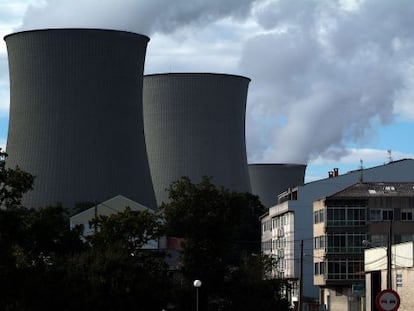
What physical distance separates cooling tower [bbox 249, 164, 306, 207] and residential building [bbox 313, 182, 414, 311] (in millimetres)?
35872

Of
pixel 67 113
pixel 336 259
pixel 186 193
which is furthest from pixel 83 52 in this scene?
pixel 186 193

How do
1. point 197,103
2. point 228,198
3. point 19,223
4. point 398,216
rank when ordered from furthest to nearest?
point 197,103
point 398,216
point 228,198
point 19,223

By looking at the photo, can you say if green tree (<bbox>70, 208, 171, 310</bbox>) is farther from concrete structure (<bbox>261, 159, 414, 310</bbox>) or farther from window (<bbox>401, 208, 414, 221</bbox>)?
concrete structure (<bbox>261, 159, 414, 310</bbox>)

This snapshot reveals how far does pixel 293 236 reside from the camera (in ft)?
218

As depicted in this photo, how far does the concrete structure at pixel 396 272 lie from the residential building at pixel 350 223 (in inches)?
487

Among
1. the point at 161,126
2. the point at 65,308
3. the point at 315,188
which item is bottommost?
the point at 65,308

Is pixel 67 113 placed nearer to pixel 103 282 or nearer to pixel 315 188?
pixel 315 188

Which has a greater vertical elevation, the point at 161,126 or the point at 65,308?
the point at 161,126

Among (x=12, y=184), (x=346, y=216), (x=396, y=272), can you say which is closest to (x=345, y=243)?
(x=346, y=216)

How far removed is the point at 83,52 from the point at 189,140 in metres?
14.0

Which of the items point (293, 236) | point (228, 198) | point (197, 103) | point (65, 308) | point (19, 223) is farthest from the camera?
point (197, 103)

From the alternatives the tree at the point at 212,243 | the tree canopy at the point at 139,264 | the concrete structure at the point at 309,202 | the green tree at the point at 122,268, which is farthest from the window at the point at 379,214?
the green tree at the point at 122,268

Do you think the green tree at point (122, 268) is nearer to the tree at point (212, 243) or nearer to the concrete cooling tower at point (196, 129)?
the tree at point (212, 243)

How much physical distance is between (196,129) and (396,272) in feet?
124
